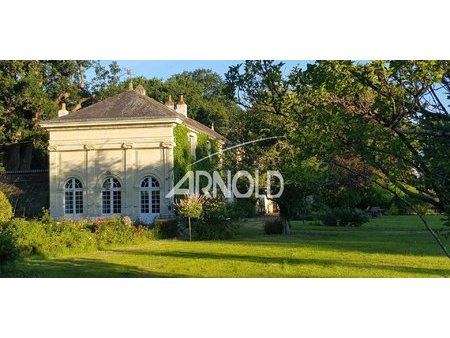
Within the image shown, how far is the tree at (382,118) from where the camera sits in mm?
4039

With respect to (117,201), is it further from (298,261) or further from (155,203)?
(298,261)

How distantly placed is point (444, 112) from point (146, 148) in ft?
43.8

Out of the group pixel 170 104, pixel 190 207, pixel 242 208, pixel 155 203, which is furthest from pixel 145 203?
pixel 242 208

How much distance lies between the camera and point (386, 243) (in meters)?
14.5

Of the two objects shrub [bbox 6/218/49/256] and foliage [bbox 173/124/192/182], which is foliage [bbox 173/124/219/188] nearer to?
foliage [bbox 173/124/192/182]

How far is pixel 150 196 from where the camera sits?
1577cm

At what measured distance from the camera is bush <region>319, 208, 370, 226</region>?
21.5m

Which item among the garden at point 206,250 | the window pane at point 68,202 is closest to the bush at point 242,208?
the garden at point 206,250

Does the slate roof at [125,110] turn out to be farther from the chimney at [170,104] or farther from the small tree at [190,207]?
the small tree at [190,207]

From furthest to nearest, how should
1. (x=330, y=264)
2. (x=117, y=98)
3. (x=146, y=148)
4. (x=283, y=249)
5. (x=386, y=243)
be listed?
(x=146, y=148)
(x=117, y=98)
(x=386, y=243)
(x=283, y=249)
(x=330, y=264)

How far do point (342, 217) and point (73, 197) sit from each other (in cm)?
1123

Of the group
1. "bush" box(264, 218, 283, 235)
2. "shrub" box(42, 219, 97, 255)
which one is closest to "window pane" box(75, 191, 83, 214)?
"shrub" box(42, 219, 97, 255)

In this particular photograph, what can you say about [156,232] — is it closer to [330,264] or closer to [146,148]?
[146,148]

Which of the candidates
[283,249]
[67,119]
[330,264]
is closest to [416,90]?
[330,264]
